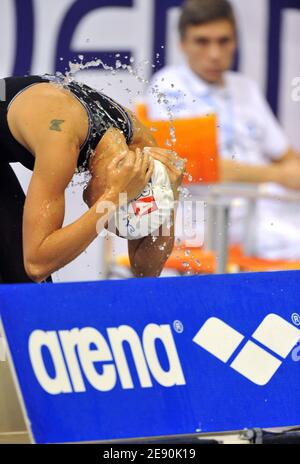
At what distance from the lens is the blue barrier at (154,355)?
6.57 ft

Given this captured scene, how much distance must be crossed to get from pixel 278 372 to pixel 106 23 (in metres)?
2.87

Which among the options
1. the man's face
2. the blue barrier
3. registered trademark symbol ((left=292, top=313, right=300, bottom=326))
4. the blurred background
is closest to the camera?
the blue barrier

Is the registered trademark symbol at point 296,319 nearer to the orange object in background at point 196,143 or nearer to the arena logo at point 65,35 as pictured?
the orange object in background at point 196,143

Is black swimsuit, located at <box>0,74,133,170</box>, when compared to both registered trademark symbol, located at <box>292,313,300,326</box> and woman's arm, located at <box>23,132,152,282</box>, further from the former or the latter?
registered trademark symbol, located at <box>292,313,300,326</box>

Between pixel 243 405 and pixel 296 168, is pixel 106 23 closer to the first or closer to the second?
pixel 296 168

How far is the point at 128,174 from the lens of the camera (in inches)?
96.3

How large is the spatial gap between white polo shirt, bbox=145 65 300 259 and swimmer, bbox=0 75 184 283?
2.04 meters

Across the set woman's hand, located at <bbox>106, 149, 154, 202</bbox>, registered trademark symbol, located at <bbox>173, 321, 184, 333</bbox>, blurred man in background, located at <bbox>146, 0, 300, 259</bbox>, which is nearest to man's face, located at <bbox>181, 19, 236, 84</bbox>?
blurred man in background, located at <bbox>146, 0, 300, 259</bbox>

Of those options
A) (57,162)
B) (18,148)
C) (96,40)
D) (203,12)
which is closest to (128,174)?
(57,162)

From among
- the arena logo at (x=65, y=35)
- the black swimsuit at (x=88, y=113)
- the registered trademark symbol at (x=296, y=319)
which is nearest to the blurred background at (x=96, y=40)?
the arena logo at (x=65, y=35)

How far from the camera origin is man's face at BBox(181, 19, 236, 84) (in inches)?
191

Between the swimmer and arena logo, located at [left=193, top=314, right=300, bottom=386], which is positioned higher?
the swimmer

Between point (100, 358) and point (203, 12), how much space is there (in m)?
3.08

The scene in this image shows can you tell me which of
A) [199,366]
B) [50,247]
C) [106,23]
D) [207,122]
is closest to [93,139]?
[50,247]
